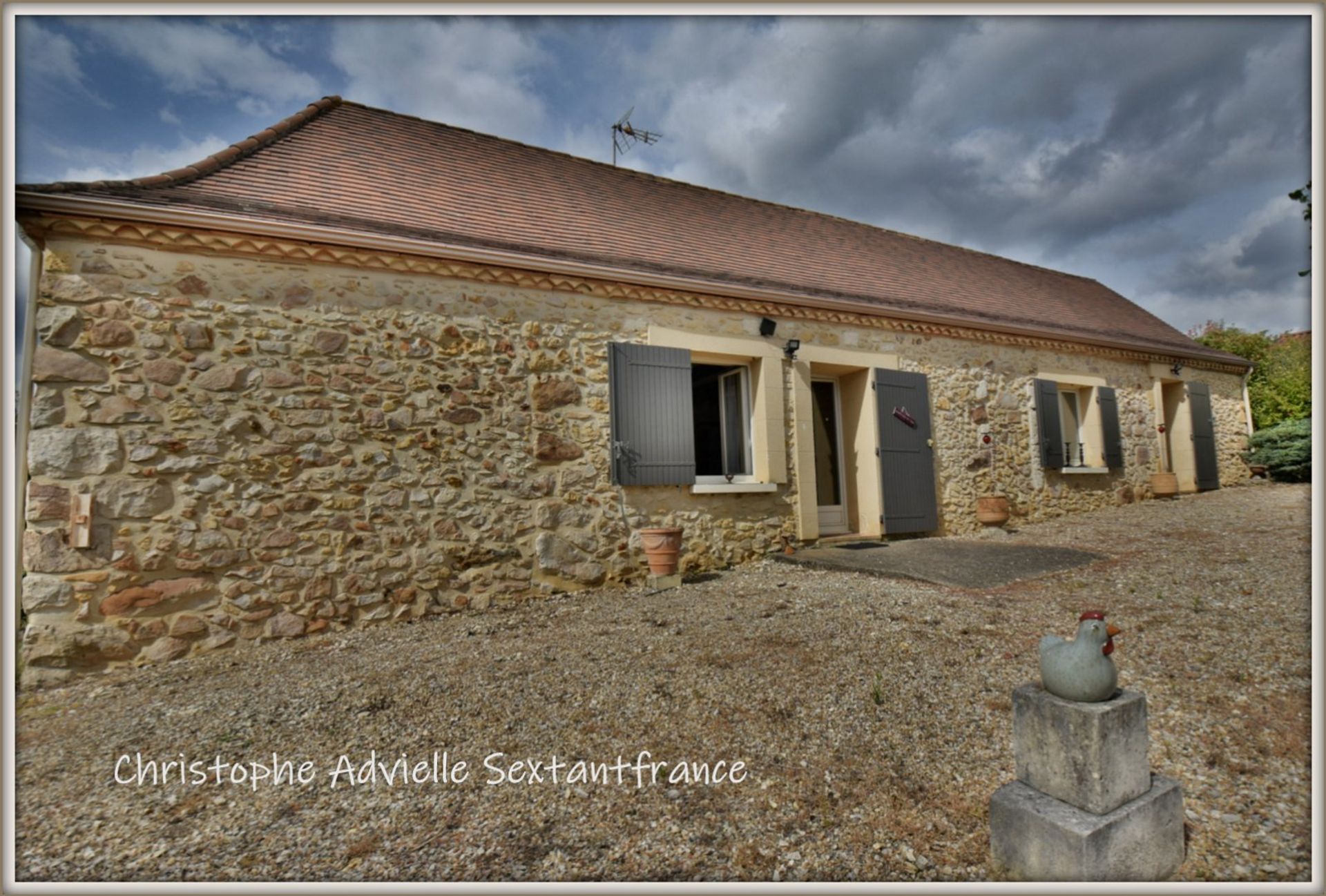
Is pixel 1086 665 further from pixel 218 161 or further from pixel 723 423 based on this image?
pixel 218 161

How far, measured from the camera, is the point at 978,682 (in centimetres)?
308

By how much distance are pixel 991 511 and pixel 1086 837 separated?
6.83 m

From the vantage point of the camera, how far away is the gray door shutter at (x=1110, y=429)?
A: 9.17 meters

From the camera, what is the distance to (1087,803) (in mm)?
1732

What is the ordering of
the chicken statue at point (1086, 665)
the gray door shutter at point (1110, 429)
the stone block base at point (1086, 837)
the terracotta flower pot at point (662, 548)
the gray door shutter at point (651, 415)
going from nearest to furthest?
the stone block base at point (1086, 837) < the chicken statue at point (1086, 665) < the terracotta flower pot at point (662, 548) < the gray door shutter at point (651, 415) < the gray door shutter at point (1110, 429)

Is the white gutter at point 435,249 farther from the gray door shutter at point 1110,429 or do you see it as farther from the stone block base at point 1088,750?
the stone block base at point 1088,750

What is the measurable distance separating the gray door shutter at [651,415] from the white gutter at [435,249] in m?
0.68

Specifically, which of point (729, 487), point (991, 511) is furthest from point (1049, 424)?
point (729, 487)

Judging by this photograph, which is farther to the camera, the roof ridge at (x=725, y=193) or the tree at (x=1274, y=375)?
the tree at (x=1274, y=375)

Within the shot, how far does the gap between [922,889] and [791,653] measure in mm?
1864

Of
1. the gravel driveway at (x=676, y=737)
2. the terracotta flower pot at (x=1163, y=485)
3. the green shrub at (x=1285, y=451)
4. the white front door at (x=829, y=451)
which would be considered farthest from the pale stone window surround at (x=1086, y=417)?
the gravel driveway at (x=676, y=737)

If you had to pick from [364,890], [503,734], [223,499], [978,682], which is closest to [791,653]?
[978,682]

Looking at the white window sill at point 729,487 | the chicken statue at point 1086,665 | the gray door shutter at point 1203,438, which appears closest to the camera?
the chicken statue at point 1086,665

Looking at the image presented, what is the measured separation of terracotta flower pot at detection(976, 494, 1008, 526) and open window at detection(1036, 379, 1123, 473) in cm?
155
